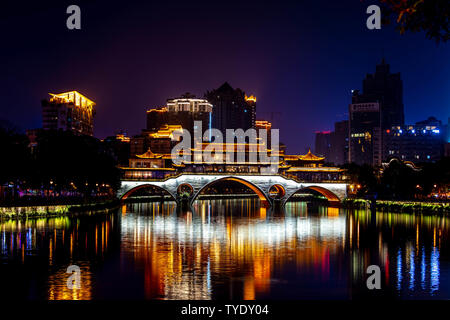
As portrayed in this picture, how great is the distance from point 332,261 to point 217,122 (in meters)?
158

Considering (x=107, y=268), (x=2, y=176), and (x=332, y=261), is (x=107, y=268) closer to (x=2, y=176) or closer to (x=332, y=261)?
(x=332, y=261)

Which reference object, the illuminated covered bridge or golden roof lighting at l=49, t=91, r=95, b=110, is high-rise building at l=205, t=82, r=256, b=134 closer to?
golden roof lighting at l=49, t=91, r=95, b=110

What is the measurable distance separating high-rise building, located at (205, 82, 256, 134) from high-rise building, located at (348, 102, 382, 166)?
3508 cm

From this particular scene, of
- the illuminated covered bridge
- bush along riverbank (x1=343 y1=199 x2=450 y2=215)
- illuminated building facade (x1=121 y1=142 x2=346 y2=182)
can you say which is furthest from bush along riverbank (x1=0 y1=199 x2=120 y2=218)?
bush along riverbank (x1=343 y1=199 x2=450 y2=215)

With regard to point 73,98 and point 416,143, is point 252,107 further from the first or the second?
point 73,98

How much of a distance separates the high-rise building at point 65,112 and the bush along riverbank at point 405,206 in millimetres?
78668

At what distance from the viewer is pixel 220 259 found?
29219 mm

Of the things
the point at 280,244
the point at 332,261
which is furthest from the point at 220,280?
the point at 280,244

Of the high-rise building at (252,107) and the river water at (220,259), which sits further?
the high-rise building at (252,107)

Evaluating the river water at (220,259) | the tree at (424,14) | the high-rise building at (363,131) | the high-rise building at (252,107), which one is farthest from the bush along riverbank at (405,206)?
the high-rise building at (252,107)

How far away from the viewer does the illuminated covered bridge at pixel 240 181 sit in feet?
238

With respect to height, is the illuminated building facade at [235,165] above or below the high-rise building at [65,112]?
below

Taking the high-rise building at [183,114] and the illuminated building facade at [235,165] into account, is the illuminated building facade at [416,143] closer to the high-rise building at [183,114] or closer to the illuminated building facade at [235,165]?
the high-rise building at [183,114]

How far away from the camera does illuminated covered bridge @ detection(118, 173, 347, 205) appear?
72625mm
